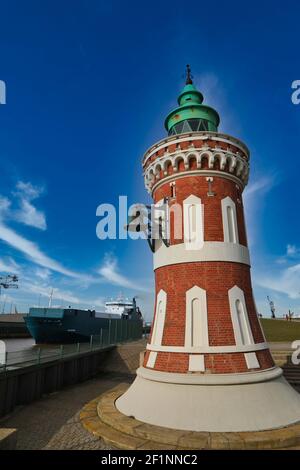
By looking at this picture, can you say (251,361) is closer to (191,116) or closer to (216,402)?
(216,402)

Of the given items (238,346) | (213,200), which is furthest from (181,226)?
(238,346)

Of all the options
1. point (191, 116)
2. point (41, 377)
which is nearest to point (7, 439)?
point (41, 377)

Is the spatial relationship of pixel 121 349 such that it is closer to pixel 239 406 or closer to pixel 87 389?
pixel 87 389

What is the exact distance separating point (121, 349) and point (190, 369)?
17.2 metres

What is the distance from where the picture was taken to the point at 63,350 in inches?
679

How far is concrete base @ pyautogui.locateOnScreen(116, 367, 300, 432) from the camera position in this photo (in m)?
7.92

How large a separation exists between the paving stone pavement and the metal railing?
1.76m

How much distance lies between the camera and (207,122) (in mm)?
12352

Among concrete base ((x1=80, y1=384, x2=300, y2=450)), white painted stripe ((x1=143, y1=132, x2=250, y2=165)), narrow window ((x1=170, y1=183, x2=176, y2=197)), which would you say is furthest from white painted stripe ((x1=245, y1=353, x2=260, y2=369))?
white painted stripe ((x1=143, y1=132, x2=250, y2=165))

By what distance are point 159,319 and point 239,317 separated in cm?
285

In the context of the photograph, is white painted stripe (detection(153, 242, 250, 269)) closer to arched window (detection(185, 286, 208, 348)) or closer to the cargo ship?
arched window (detection(185, 286, 208, 348))

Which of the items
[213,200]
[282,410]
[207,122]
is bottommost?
[282,410]

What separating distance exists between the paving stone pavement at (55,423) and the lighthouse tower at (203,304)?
168 centimetres
